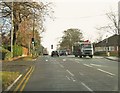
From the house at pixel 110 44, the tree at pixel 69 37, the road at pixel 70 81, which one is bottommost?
the road at pixel 70 81

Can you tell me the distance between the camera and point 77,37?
171500 mm

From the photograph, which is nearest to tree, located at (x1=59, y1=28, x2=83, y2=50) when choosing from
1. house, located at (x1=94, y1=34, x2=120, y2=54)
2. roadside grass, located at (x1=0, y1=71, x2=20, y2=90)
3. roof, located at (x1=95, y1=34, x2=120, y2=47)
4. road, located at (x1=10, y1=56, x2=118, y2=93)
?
house, located at (x1=94, y1=34, x2=120, y2=54)

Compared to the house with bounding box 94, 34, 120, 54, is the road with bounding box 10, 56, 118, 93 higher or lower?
lower

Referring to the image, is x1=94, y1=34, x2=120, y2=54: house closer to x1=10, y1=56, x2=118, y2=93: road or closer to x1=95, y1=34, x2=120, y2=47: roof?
x1=95, y1=34, x2=120, y2=47: roof

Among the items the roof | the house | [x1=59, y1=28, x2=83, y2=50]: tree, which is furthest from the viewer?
[x1=59, y1=28, x2=83, y2=50]: tree

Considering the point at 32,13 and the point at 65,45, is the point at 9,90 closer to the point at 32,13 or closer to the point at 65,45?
the point at 32,13

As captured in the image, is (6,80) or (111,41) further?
(111,41)

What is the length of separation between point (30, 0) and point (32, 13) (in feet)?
5.89

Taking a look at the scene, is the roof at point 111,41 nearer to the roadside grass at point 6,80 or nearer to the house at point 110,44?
the house at point 110,44

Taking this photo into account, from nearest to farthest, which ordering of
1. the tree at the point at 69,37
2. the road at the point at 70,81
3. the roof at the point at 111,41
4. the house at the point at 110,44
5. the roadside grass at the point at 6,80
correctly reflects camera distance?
the road at the point at 70,81 < the roadside grass at the point at 6,80 < the house at the point at 110,44 < the roof at the point at 111,41 < the tree at the point at 69,37

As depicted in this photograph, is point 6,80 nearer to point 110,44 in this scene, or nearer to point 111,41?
point 110,44

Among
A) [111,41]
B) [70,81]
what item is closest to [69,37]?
[111,41]

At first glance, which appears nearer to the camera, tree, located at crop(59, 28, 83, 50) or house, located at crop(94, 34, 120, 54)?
house, located at crop(94, 34, 120, 54)

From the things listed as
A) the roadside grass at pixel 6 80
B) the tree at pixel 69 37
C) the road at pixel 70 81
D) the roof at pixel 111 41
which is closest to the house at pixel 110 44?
the roof at pixel 111 41
